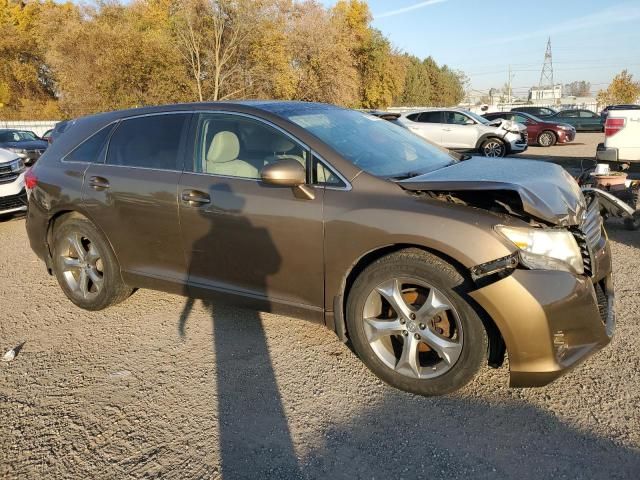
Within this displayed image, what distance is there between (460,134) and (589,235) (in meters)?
13.9

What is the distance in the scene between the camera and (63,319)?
4.29m

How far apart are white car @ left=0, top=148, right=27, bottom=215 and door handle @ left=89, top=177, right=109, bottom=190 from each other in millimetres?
4816

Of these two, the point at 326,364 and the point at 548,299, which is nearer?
the point at 548,299

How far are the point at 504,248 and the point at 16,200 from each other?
26.1ft

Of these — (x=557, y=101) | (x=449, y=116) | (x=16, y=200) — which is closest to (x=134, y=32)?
(x=449, y=116)

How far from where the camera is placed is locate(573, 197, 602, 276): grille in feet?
9.04

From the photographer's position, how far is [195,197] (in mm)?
3533

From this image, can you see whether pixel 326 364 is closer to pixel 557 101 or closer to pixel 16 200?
pixel 16 200

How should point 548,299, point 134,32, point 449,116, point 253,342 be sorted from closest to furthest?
point 548,299 → point 253,342 → point 449,116 → point 134,32

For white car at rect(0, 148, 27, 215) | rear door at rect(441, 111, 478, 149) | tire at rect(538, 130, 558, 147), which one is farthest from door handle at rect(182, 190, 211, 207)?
tire at rect(538, 130, 558, 147)

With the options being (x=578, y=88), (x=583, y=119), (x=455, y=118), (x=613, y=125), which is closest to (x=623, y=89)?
(x=583, y=119)

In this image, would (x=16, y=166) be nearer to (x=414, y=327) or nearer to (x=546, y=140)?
(x=414, y=327)

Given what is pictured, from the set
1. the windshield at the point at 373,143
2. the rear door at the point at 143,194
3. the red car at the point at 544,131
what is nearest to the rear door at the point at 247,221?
the rear door at the point at 143,194

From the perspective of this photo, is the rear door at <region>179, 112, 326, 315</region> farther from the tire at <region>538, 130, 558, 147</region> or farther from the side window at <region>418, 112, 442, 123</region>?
the tire at <region>538, 130, 558, 147</region>
